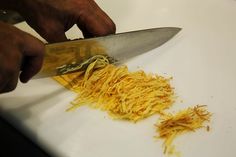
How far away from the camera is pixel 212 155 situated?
717 millimetres

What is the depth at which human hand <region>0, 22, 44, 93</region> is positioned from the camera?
0.62 m

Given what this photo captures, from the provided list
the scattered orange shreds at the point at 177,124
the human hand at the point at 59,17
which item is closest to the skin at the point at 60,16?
the human hand at the point at 59,17

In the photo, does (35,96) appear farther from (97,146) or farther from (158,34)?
(158,34)

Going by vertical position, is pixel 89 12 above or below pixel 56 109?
above

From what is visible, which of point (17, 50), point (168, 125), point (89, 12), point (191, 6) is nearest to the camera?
point (17, 50)

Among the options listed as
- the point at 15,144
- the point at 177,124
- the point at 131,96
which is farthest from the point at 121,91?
the point at 15,144

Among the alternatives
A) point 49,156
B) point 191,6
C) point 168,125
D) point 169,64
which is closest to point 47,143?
point 49,156

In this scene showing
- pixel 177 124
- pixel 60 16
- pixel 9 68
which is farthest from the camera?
pixel 60 16

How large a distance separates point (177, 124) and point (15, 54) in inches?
13.6

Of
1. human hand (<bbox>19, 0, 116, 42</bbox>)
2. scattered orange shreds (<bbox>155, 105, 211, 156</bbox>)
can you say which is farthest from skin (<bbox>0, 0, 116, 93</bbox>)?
scattered orange shreds (<bbox>155, 105, 211, 156</bbox>)

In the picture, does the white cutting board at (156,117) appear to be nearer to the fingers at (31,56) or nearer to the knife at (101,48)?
the knife at (101,48)

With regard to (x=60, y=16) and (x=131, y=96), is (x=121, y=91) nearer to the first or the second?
(x=131, y=96)

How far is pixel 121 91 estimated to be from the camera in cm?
83

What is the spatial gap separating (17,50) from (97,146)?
239 mm
